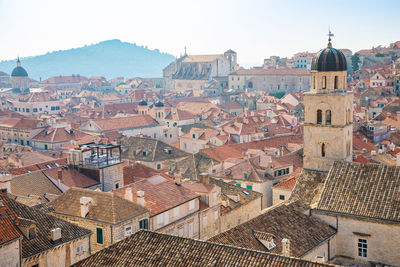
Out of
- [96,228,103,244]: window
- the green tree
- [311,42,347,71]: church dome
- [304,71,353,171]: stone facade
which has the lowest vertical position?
[96,228,103,244]: window

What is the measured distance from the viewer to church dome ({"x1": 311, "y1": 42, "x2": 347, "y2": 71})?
3725cm

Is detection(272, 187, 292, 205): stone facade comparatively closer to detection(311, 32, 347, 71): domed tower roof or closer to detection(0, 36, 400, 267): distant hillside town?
detection(0, 36, 400, 267): distant hillside town

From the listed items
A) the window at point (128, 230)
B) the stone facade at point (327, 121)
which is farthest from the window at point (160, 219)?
the stone facade at point (327, 121)

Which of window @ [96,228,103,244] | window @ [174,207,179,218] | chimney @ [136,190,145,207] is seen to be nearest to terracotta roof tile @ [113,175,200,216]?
window @ [174,207,179,218]

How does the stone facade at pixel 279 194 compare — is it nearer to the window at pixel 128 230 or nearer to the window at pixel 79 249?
the window at pixel 128 230

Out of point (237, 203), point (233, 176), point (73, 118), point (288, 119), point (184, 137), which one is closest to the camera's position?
point (237, 203)

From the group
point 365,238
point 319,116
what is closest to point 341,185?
point 365,238

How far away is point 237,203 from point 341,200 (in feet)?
40.4

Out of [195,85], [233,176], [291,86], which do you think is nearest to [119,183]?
[233,176]

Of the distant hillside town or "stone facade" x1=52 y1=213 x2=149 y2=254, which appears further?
"stone facade" x1=52 y1=213 x2=149 y2=254

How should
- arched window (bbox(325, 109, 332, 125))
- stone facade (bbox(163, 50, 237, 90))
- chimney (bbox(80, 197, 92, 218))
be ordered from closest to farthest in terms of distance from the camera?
chimney (bbox(80, 197, 92, 218)) < arched window (bbox(325, 109, 332, 125)) < stone facade (bbox(163, 50, 237, 90))

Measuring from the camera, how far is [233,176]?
173 ft

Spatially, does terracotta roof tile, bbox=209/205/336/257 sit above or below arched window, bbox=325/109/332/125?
below

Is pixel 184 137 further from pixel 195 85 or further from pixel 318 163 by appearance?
pixel 195 85
